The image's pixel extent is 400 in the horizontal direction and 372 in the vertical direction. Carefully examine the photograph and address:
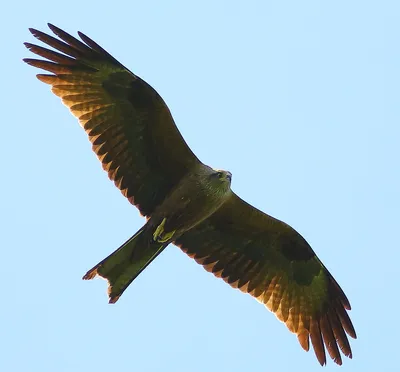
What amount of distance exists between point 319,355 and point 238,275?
5.18 ft

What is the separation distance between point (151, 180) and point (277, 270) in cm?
237

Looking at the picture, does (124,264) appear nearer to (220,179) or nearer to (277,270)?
(220,179)

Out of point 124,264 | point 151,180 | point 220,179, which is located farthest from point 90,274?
point 220,179

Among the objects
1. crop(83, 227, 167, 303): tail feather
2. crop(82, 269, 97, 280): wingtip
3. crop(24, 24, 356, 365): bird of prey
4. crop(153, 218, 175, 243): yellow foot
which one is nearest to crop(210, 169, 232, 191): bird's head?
crop(24, 24, 356, 365): bird of prey

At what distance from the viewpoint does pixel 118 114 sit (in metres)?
12.6

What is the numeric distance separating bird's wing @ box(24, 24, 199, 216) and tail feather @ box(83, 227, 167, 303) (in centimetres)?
65

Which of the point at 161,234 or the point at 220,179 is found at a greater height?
the point at 220,179

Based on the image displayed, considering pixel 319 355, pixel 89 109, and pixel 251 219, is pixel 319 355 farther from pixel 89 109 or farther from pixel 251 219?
pixel 89 109

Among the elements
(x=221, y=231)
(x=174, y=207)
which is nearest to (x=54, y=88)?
(x=174, y=207)

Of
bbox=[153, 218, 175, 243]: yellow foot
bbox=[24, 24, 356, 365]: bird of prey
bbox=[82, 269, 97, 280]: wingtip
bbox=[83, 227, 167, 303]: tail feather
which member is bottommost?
bbox=[82, 269, 97, 280]: wingtip

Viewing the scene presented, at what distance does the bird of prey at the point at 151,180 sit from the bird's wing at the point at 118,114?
0.04 ft

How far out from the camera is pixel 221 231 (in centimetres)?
1341

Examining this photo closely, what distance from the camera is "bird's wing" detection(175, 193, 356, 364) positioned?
43.8 ft

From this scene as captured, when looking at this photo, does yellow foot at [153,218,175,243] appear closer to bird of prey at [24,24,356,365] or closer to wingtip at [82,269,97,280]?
bird of prey at [24,24,356,365]
